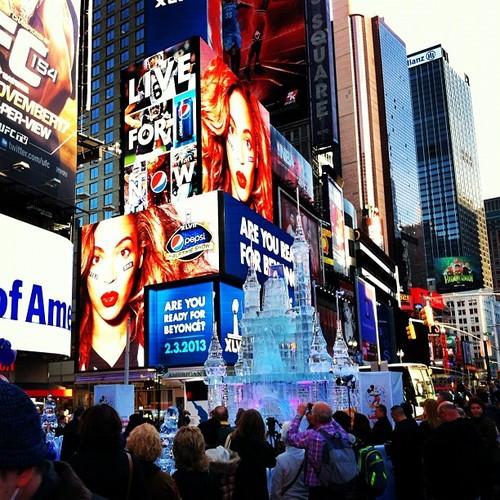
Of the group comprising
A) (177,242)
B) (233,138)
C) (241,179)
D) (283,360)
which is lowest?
(283,360)

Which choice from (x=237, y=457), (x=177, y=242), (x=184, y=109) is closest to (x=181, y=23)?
(x=184, y=109)

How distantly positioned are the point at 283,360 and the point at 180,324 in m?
23.5

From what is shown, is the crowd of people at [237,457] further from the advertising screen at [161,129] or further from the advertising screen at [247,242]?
the advertising screen at [161,129]

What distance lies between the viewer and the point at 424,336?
9969 centimetres

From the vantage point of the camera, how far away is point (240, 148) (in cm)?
5147

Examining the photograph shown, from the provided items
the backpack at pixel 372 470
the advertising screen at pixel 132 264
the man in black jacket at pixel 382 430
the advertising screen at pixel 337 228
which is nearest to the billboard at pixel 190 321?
the advertising screen at pixel 132 264

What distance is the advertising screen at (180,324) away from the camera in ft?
134

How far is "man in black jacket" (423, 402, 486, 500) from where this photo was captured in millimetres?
5965

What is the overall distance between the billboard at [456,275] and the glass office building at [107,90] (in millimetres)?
109196

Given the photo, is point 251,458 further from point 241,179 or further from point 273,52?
point 273,52

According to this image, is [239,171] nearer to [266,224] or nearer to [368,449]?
[266,224]

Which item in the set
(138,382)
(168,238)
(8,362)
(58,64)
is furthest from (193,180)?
(8,362)

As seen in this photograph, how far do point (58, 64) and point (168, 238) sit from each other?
806 inches

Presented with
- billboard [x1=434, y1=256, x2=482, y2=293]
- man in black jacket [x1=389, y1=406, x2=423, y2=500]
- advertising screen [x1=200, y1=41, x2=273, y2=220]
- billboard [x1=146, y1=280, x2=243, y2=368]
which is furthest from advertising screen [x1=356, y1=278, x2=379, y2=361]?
billboard [x1=434, y1=256, x2=482, y2=293]
